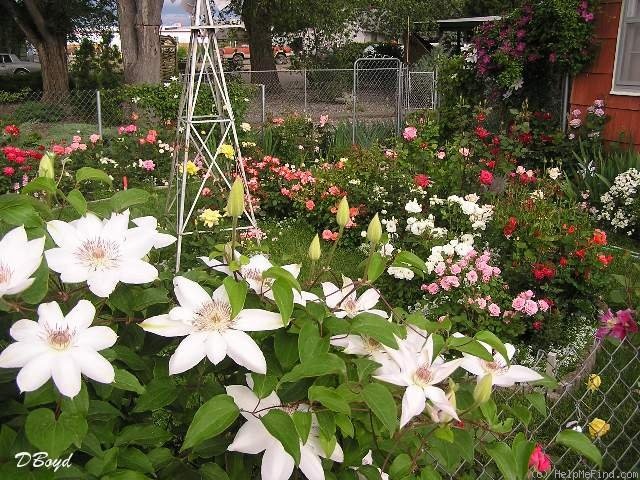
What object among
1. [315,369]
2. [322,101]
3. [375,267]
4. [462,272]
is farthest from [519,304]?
[322,101]

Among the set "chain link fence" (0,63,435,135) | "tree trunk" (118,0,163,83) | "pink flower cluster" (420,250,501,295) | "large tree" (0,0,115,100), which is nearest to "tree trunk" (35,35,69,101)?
"large tree" (0,0,115,100)

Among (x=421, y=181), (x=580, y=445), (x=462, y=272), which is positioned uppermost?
(x=580, y=445)

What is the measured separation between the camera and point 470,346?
0.89 m

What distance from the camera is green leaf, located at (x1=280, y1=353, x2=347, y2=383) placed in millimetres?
754

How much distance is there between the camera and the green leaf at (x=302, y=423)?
0.74 metres

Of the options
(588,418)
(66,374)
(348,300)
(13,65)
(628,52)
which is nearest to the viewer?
(66,374)

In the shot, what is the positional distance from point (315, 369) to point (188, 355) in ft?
0.50

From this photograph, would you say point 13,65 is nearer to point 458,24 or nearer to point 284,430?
point 458,24

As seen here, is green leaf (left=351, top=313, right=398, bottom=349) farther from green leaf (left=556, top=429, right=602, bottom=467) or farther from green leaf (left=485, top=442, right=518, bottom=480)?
green leaf (left=556, top=429, right=602, bottom=467)

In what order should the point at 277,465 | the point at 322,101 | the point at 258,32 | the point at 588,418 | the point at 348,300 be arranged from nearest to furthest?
the point at 277,465 → the point at 348,300 → the point at 588,418 → the point at 322,101 → the point at 258,32

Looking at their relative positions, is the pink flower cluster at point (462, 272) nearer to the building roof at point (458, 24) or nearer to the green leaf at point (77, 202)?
the green leaf at point (77, 202)

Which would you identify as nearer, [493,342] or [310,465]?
[310,465]

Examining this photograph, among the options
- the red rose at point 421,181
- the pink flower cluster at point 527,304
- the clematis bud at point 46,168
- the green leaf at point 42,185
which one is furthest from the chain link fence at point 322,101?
the green leaf at point 42,185

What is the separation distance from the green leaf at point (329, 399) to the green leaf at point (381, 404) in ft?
0.10
